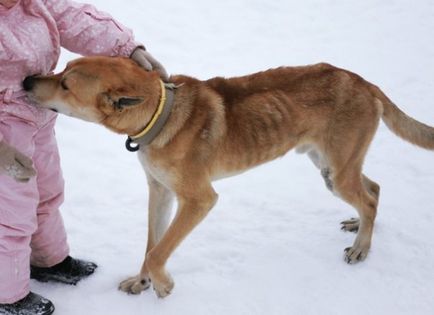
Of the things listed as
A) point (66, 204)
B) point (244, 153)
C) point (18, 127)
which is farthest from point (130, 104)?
point (66, 204)

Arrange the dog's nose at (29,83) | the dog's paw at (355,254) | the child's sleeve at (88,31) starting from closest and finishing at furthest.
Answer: the dog's nose at (29,83)
the child's sleeve at (88,31)
the dog's paw at (355,254)

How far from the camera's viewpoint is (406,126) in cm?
425

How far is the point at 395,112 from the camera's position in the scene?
13.9ft

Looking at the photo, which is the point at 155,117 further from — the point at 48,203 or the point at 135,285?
the point at 135,285

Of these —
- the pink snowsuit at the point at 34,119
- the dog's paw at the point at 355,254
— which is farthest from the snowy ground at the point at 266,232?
the pink snowsuit at the point at 34,119

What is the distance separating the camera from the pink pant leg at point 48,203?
352 centimetres

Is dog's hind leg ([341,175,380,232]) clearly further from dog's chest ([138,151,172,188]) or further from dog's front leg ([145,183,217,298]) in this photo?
dog's chest ([138,151,172,188])

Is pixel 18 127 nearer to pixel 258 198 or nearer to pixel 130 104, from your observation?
pixel 130 104

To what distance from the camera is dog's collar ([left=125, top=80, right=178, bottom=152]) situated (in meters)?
3.41

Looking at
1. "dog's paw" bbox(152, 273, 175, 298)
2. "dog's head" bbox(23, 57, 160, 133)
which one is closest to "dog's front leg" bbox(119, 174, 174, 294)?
"dog's paw" bbox(152, 273, 175, 298)

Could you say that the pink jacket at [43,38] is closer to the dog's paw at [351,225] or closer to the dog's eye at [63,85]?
the dog's eye at [63,85]

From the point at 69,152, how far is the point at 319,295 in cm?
319

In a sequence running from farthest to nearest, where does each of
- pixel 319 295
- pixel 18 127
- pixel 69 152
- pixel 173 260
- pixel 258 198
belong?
pixel 69 152 < pixel 258 198 < pixel 173 260 < pixel 319 295 < pixel 18 127

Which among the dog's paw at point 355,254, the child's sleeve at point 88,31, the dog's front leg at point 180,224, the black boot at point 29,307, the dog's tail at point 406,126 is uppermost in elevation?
the child's sleeve at point 88,31
